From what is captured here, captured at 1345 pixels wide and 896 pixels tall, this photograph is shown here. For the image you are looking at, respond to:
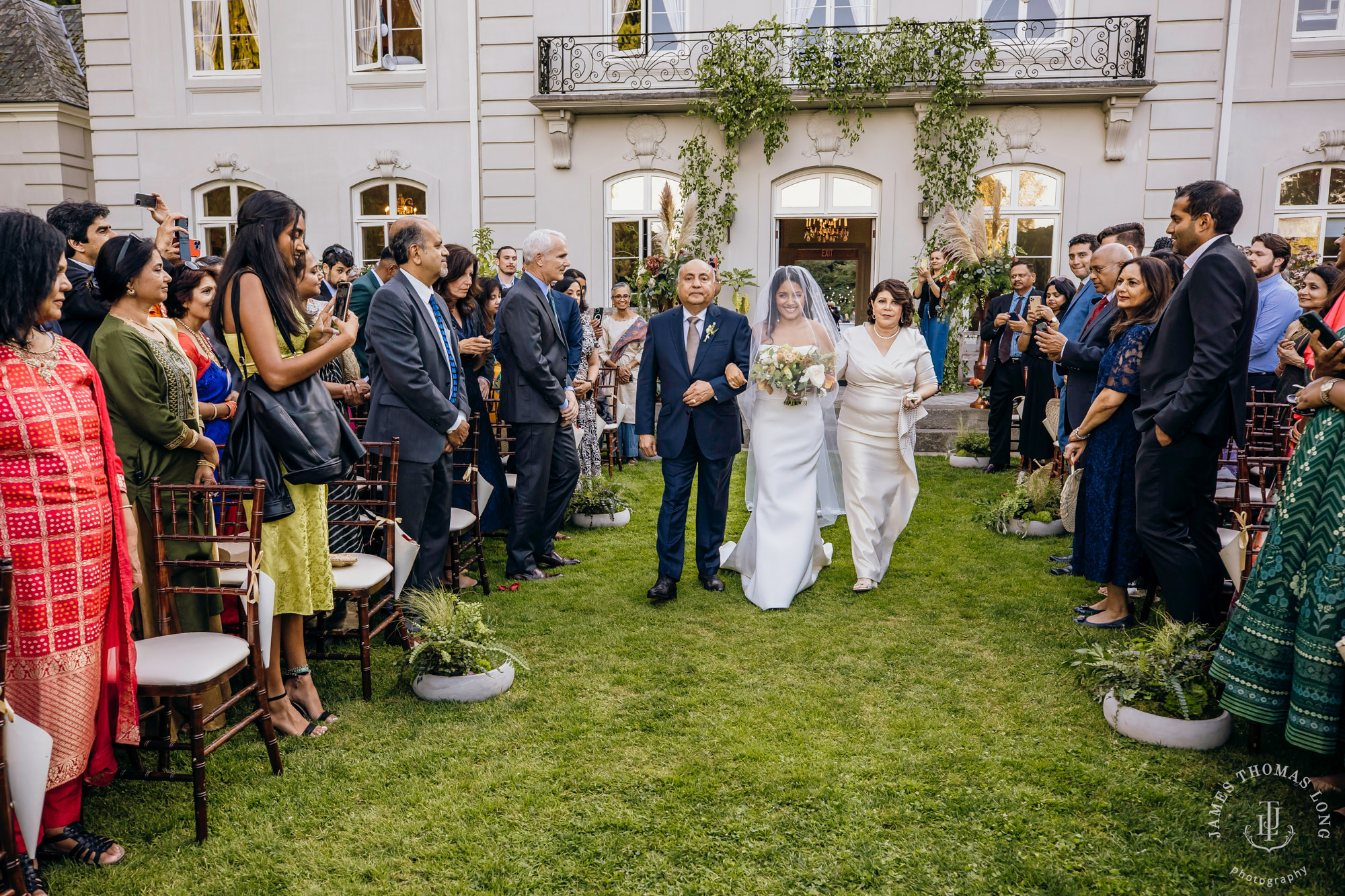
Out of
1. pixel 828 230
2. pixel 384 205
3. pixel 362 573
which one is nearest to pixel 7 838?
pixel 362 573

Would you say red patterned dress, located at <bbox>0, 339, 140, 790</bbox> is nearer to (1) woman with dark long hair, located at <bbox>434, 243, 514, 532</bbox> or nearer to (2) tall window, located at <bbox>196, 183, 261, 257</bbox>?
(1) woman with dark long hair, located at <bbox>434, 243, 514, 532</bbox>

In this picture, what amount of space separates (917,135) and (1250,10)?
184 inches

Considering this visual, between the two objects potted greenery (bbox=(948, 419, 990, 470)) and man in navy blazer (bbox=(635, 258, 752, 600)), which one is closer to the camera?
man in navy blazer (bbox=(635, 258, 752, 600))

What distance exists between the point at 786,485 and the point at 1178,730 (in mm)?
2694

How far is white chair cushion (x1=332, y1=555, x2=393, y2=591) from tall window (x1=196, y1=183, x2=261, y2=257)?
12323 millimetres

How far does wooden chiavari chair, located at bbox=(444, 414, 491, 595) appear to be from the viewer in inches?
214

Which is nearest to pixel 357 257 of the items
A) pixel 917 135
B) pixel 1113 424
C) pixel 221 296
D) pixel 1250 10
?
pixel 917 135

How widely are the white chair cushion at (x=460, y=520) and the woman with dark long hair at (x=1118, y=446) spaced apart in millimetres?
3666

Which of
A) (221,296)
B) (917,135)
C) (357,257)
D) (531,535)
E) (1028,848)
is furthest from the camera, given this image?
(357,257)

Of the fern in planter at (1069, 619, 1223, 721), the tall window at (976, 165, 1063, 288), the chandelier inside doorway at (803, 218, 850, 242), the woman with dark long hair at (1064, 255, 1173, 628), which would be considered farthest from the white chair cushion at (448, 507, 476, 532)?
the chandelier inside doorway at (803, 218, 850, 242)

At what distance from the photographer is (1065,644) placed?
15.8 ft

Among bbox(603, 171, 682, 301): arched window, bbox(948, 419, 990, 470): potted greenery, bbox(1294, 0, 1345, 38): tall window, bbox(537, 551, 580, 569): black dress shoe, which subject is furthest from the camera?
Answer: bbox(603, 171, 682, 301): arched window

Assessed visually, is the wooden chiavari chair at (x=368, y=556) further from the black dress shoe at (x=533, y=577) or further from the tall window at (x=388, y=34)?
the tall window at (x=388, y=34)

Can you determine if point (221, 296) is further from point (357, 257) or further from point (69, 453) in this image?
point (357, 257)
